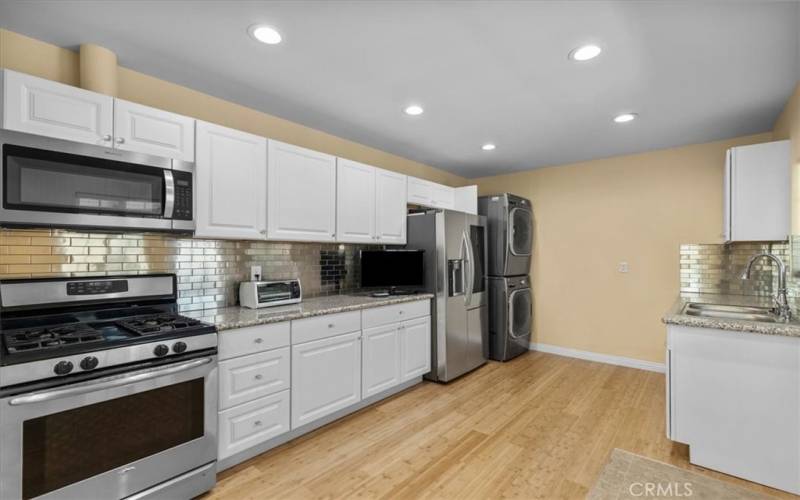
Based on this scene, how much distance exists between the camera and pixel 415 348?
11.5 feet

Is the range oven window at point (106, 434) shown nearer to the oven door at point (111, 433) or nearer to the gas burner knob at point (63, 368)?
the oven door at point (111, 433)

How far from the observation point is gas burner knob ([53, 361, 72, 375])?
1.50 meters

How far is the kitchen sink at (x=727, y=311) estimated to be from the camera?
8.72 feet

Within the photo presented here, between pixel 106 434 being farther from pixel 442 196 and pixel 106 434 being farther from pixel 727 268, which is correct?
pixel 727 268

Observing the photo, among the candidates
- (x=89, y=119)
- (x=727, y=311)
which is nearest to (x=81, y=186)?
(x=89, y=119)

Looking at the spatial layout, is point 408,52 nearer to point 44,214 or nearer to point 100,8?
point 100,8

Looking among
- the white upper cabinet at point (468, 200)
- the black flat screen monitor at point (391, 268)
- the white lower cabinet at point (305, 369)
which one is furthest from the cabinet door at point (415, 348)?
the white upper cabinet at point (468, 200)

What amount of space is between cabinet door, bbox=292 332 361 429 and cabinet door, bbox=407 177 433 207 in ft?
5.55

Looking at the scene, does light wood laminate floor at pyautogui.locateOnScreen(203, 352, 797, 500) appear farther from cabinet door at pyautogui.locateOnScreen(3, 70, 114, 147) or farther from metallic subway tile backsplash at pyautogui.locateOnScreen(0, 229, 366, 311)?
cabinet door at pyautogui.locateOnScreen(3, 70, 114, 147)

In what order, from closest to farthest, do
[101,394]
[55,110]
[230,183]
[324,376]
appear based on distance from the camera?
[101,394] < [55,110] < [230,183] < [324,376]

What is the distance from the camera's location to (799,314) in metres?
2.37

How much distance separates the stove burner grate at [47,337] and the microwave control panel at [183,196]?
0.75 metres

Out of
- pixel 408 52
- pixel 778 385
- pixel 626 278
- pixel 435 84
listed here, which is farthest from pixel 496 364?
pixel 408 52

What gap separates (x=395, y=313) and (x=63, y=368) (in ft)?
7.35
